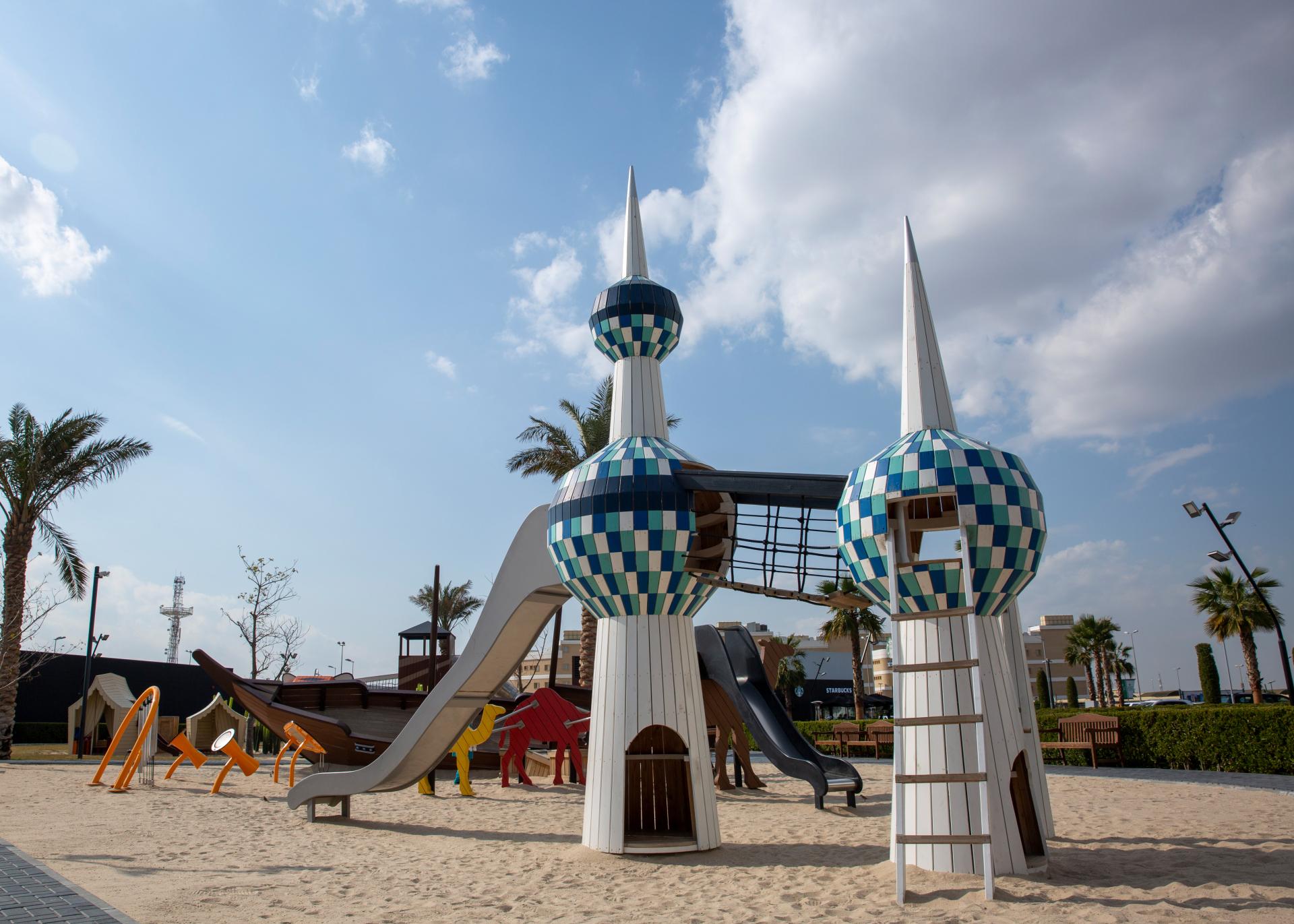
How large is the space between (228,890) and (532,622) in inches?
204

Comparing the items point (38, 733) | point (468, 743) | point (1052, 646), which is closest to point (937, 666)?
point (468, 743)

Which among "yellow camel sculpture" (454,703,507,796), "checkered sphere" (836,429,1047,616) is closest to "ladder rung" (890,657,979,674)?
"checkered sphere" (836,429,1047,616)

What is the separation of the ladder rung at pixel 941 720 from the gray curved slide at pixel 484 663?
16.7 feet

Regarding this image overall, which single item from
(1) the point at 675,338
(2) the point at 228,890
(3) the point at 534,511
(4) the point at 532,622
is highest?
(1) the point at 675,338

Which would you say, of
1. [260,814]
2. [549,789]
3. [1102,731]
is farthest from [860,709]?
[260,814]

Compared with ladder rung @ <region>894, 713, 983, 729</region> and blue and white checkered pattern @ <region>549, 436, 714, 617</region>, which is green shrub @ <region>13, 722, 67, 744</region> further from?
Result: ladder rung @ <region>894, 713, 983, 729</region>

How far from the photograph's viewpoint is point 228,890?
8844 mm

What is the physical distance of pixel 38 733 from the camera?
3734 cm

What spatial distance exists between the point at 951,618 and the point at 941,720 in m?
1.19

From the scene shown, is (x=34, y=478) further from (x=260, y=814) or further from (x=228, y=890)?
(x=228, y=890)

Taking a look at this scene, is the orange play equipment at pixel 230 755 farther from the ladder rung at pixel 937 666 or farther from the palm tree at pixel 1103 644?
the palm tree at pixel 1103 644

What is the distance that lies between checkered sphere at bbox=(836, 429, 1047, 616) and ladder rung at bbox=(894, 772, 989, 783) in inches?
60.2

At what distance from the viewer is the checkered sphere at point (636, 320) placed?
11820 millimetres

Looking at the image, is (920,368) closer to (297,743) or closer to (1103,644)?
(297,743)
